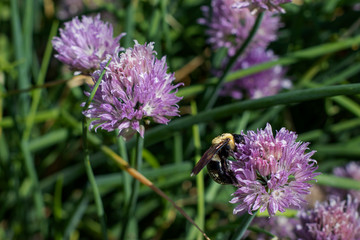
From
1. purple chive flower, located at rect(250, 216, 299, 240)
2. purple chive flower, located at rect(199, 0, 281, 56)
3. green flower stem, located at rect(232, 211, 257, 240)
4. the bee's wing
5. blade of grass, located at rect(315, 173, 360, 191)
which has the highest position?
purple chive flower, located at rect(199, 0, 281, 56)

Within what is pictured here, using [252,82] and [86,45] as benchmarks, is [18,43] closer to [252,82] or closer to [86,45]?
[86,45]

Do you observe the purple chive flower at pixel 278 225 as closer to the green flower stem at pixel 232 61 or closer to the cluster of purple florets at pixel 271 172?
the green flower stem at pixel 232 61

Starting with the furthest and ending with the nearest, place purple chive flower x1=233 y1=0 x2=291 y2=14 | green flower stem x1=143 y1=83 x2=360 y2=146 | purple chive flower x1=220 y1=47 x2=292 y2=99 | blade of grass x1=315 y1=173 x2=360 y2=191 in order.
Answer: purple chive flower x1=220 y1=47 x2=292 y2=99, blade of grass x1=315 y1=173 x2=360 y2=191, purple chive flower x1=233 y1=0 x2=291 y2=14, green flower stem x1=143 y1=83 x2=360 y2=146

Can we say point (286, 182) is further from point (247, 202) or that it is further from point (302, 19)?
point (302, 19)

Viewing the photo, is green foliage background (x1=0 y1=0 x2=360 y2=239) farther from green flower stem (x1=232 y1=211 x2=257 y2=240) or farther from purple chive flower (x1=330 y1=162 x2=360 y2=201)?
green flower stem (x1=232 y1=211 x2=257 y2=240)

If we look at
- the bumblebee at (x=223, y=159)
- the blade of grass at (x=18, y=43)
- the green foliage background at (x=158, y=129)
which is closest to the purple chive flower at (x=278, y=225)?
the green foliage background at (x=158, y=129)

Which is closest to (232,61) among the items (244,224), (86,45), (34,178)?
(86,45)

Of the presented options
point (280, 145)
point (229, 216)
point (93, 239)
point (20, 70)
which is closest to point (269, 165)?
point (280, 145)

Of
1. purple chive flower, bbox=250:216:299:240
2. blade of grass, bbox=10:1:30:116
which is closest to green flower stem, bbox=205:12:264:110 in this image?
purple chive flower, bbox=250:216:299:240

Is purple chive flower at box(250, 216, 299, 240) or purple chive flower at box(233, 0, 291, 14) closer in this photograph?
purple chive flower at box(233, 0, 291, 14)
